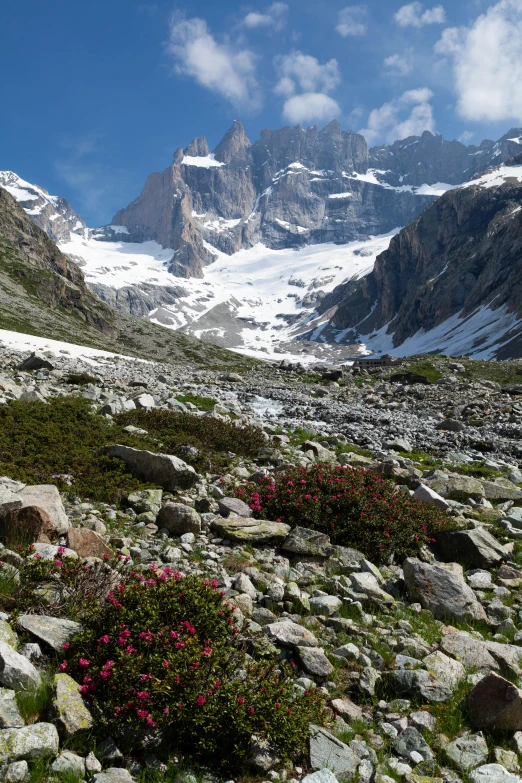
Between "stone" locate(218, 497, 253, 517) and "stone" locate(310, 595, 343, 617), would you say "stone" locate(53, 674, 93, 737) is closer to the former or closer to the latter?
"stone" locate(310, 595, 343, 617)

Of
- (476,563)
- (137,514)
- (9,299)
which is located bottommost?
(476,563)

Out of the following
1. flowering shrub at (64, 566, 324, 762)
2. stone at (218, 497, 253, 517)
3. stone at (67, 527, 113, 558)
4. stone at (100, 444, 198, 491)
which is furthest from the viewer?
stone at (100, 444, 198, 491)

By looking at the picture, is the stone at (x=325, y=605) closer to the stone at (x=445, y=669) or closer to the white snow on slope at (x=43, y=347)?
the stone at (x=445, y=669)

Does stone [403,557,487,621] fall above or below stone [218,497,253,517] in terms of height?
below

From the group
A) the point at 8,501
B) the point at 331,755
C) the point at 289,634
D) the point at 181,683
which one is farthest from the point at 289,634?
the point at 8,501

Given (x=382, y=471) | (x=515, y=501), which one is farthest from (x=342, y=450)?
(x=515, y=501)

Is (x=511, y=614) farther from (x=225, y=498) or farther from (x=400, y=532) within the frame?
(x=225, y=498)

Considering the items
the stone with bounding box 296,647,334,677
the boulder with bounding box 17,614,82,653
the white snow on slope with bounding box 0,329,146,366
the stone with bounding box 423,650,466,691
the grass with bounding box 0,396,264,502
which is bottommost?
the stone with bounding box 423,650,466,691

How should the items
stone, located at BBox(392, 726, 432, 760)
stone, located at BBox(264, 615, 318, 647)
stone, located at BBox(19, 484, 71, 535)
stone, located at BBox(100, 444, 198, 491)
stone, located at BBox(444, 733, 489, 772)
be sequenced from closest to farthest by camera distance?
stone, located at BBox(444, 733, 489, 772) → stone, located at BBox(392, 726, 432, 760) → stone, located at BBox(264, 615, 318, 647) → stone, located at BBox(19, 484, 71, 535) → stone, located at BBox(100, 444, 198, 491)

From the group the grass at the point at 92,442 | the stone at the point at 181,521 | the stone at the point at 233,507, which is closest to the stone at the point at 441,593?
the stone at the point at 233,507

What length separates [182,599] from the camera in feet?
18.6

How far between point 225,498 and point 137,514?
83.1 inches

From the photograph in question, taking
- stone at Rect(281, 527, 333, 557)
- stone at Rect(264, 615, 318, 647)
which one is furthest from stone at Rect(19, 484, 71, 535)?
stone at Rect(281, 527, 333, 557)

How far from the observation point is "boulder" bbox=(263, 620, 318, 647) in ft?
19.8
